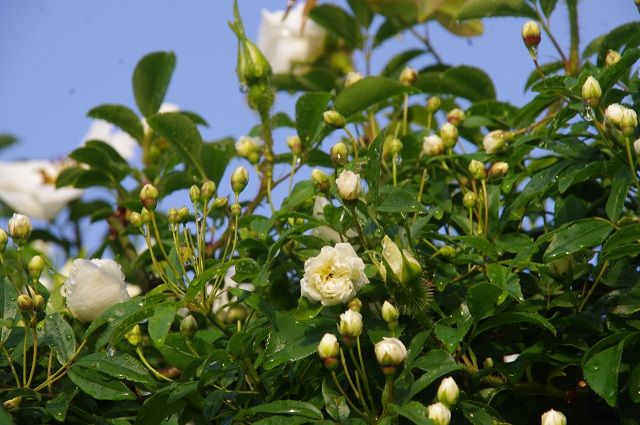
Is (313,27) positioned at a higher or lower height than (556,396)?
higher

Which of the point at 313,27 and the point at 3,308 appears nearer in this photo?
the point at 3,308

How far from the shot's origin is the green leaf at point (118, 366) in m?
1.05

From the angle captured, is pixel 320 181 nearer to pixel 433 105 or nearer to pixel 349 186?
pixel 349 186

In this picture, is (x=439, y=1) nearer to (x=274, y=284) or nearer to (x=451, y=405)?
(x=274, y=284)

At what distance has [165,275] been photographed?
43.4 inches

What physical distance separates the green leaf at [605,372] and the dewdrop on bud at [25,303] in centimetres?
57

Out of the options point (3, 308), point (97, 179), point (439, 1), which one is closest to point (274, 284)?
point (3, 308)

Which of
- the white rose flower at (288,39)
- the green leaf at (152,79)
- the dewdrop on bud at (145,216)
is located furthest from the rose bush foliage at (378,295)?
the white rose flower at (288,39)

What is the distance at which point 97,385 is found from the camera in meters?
1.06

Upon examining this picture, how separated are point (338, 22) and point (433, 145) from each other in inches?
27.2

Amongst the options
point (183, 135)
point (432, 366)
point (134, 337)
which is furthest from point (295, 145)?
point (432, 366)

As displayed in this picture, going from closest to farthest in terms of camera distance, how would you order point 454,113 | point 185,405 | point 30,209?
point 185,405, point 454,113, point 30,209

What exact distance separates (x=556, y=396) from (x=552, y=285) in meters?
0.12

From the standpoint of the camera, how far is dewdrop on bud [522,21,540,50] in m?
1.27
